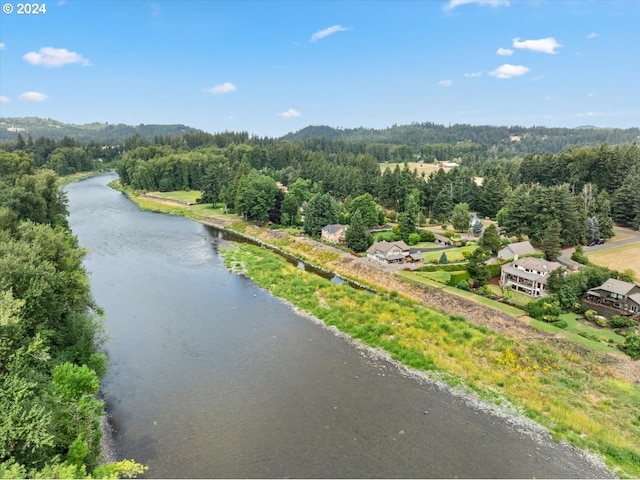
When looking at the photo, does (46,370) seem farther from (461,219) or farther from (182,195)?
(182,195)

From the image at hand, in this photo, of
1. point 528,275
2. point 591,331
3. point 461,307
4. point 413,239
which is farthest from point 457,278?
point 413,239

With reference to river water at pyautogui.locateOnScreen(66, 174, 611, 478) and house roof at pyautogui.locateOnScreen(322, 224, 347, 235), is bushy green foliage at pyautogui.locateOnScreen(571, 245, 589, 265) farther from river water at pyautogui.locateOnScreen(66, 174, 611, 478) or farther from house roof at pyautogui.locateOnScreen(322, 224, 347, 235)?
river water at pyautogui.locateOnScreen(66, 174, 611, 478)

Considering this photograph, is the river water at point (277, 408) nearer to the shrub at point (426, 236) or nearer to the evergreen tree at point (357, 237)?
the evergreen tree at point (357, 237)

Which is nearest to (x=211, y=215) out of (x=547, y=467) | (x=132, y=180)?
(x=132, y=180)

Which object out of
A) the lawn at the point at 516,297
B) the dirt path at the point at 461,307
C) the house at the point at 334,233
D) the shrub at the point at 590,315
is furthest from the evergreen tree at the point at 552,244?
the house at the point at 334,233

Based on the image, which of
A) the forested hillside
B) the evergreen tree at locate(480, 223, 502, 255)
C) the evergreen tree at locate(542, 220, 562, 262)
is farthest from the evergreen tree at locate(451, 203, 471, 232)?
the forested hillside
